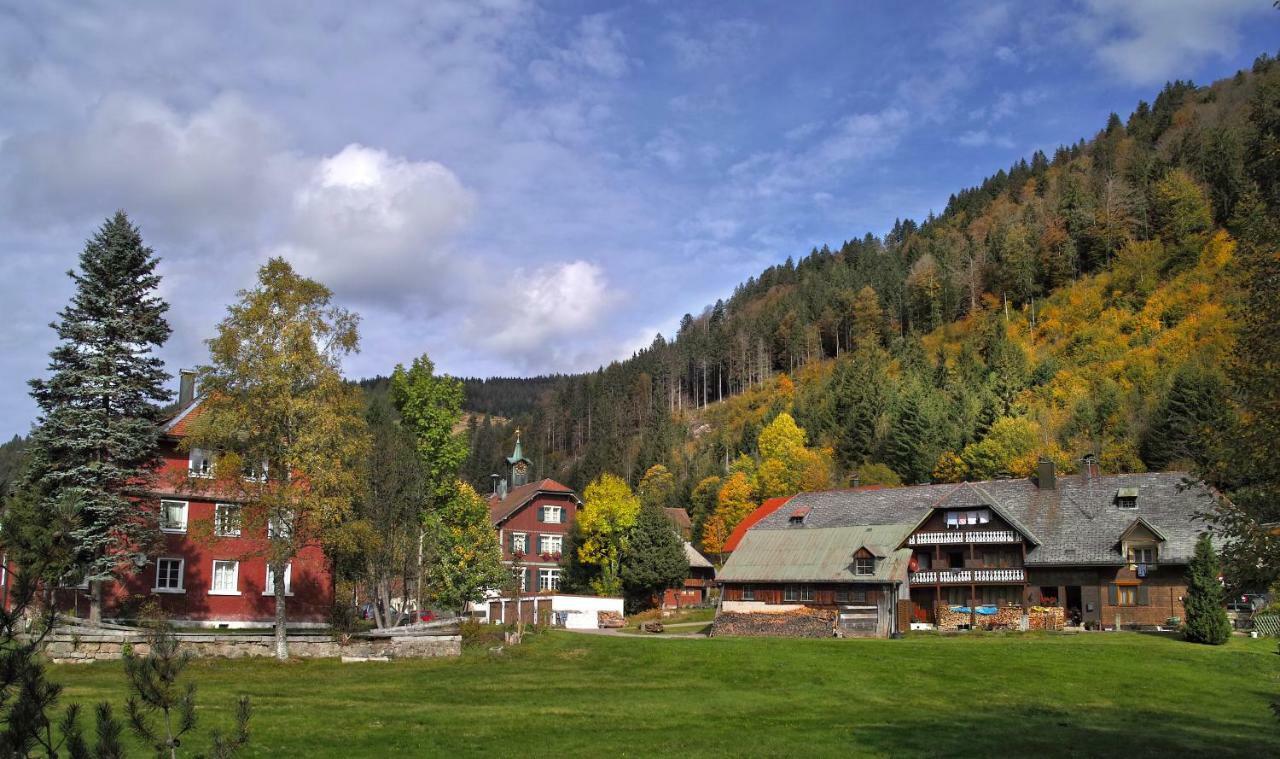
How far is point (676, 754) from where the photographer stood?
1995 cm

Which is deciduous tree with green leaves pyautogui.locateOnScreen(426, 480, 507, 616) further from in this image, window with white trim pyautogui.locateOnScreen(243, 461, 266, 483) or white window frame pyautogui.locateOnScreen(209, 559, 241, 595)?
window with white trim pyautogui.locateOnScreen(243, 461, 266, 483)

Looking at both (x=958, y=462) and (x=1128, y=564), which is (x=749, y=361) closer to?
(x=958, y=462)

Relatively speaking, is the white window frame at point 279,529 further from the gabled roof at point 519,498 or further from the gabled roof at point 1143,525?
the gabled roof at point 519,498

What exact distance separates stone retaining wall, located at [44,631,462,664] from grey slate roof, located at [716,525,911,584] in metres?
24.0

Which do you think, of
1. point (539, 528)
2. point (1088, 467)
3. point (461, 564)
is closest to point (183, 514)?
point (461, 564)

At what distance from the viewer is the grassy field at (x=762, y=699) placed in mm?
21000

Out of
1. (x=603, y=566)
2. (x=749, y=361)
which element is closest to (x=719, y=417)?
(x=749, y=361)

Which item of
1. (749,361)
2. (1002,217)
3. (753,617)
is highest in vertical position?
(1002,217)

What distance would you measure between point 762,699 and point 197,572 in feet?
85.8

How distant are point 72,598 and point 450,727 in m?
23.4

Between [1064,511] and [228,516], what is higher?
[1064,511]

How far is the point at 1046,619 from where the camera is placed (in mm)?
48312

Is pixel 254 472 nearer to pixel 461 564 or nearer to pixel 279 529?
pixel 279 529

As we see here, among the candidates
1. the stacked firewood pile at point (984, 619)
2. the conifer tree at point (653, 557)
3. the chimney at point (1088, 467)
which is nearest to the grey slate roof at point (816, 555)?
the stacked firewood pile at point (984, 619)
